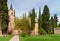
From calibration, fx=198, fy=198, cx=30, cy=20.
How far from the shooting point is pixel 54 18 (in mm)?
105000

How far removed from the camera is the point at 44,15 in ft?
241

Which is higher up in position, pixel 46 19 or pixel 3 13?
pixel 3 13

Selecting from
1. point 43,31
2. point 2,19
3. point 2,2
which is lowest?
point 43,31

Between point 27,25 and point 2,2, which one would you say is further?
point 27,25

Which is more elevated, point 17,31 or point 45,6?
point 45,6

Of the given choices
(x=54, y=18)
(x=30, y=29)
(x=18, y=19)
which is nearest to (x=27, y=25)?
(x=30, y=29)

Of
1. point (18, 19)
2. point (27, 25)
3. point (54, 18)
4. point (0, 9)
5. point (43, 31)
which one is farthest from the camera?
point (54, 18)

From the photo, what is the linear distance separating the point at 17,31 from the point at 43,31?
8.81 m

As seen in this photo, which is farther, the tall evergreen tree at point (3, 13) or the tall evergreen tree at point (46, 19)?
the tall evergreen tree at point (46, 19)

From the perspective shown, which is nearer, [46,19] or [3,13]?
[3,13]

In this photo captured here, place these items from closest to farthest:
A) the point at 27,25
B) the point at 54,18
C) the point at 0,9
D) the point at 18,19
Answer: the point at 0,9, the point at 27,25, the point at 18,19, the point at 54,18

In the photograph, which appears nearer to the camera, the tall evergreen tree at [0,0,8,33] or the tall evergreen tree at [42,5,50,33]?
the tall evergreen tree at [0,0,8,33]

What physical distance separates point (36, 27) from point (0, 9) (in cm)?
1772

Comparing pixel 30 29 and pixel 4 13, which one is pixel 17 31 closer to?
pixel 30 29
